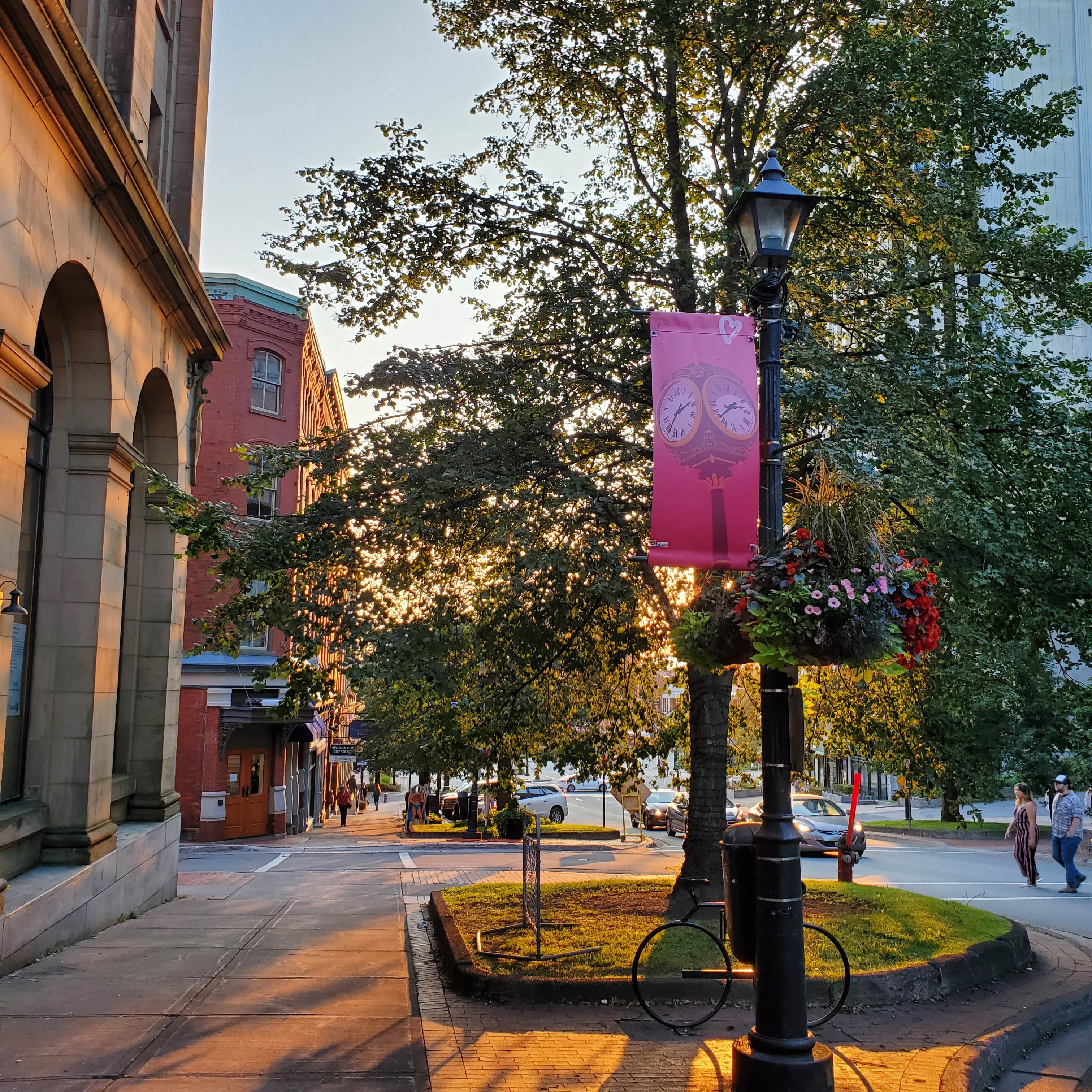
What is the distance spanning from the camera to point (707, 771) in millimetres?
11859

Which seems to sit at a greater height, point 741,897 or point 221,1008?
point 741,897

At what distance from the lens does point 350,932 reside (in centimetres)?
1127

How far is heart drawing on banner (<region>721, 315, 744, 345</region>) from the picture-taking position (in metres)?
6.77

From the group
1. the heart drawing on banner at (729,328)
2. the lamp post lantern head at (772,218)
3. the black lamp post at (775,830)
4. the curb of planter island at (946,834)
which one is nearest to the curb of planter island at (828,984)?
the black lamp post at (775,830)

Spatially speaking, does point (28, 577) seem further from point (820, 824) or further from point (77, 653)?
point (820, 824)

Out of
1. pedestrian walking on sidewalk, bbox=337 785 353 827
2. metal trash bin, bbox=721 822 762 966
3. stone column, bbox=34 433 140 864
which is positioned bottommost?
pedestrian walking on sidewalk, bbox=337 785 353 827

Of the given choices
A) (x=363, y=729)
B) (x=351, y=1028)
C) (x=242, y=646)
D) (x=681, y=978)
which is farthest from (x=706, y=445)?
(x=363, y=729)

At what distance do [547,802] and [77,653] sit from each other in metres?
29.8

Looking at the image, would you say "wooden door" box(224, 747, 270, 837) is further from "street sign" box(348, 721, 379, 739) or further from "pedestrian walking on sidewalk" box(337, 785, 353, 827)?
"street sign" box(348, 721, 379, 739)

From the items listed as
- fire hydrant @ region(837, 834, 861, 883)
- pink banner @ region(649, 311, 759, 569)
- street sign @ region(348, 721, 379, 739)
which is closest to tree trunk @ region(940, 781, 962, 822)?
fire hydrant @ region(837, 834, 861, 883)

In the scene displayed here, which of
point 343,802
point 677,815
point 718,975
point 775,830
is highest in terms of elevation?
point 775,830

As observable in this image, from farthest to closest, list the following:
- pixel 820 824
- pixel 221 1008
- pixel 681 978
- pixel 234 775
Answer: pixel 234 775 < pixel 820 824 < pixel 681 978 < pixel 221 1008

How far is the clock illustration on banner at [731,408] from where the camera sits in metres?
6.51

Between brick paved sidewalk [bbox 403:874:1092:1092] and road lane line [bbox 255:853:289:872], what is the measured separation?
465 inches
